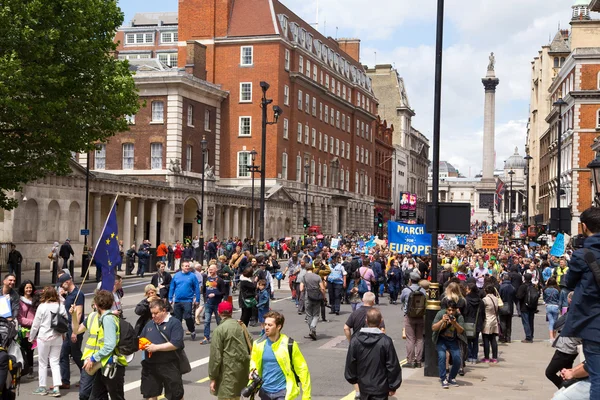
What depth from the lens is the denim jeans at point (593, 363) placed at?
5.75 meters

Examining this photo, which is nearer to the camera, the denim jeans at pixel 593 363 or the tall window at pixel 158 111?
the denim jeans at pixel 593 363

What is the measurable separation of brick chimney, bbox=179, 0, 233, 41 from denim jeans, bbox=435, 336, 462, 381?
5722 centimetres

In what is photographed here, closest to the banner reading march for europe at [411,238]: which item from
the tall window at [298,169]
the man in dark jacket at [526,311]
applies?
the man in dark jacket at [526,311]

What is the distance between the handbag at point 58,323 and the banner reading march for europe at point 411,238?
56.8 ft

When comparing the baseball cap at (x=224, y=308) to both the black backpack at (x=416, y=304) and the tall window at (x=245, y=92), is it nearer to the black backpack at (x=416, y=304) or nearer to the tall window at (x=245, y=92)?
the black backpack at (x=416, y=304)

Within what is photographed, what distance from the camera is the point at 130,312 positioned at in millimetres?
22844

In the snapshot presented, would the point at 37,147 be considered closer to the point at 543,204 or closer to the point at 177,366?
the point at 177,366

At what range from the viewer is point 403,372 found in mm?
14438

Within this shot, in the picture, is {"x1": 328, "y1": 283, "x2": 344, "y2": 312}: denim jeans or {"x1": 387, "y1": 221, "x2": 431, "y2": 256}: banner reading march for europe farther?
{"x1": 387, "y1": 221, "x2": 431, "y2": 256}: banner reading march for europe

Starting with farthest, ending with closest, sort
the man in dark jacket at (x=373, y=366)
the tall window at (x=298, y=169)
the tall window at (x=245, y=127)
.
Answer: the tall window at (x=298, y=169) → the tall window at (x=245, y=127) → the man in dark jacket at (x=373, y=366)

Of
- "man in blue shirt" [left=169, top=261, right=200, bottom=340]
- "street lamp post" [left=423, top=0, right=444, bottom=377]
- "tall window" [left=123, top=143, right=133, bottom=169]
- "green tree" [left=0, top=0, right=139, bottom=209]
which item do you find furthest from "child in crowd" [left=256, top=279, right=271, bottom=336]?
"tall window" [left=123, top=143, right=133, bottom=169]

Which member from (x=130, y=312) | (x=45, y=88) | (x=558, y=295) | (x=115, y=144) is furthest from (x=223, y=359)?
(x=115, y=144)

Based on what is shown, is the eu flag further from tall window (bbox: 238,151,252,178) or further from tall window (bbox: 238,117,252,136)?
tall window (bbox: 238,117,252,136)

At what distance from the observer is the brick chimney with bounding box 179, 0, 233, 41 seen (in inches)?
2660
